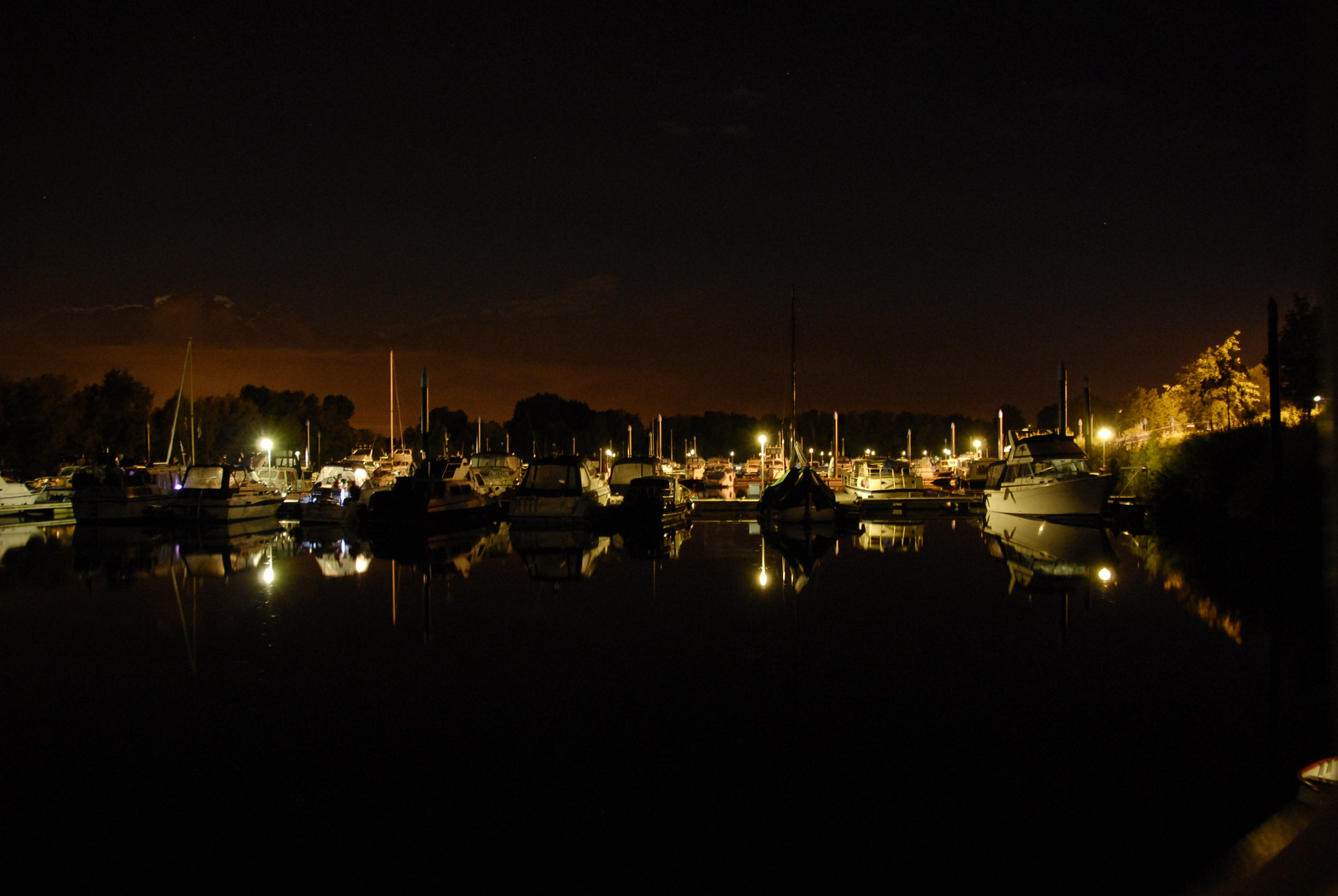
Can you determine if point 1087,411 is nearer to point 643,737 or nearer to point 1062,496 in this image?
point 1062,496

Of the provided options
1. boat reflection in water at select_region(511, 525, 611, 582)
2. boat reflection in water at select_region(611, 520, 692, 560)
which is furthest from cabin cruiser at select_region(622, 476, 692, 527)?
boat reflection in water at select_region(511, 525, 611, 582)

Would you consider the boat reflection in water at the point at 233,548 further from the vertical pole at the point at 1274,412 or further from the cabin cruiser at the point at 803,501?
the vertical pole at the point at 1274,412

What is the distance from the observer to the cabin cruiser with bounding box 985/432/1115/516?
105 ft

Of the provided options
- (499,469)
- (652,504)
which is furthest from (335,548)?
(499,469)

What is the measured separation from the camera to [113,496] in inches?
1337

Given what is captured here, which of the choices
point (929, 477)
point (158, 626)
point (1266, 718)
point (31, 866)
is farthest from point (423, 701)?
point (929, 477)

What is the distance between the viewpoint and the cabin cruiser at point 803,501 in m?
30.9

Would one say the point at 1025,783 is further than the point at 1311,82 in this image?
Yes

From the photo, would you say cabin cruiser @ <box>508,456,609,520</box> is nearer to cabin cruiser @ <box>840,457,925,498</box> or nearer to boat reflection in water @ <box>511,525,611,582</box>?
boat reflection in water @ <box>511,525,611,582</box>

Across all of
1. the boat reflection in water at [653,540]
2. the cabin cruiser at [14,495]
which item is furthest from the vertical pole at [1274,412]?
the cabin cruiser at [14,495]

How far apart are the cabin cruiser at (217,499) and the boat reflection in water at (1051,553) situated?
27131 mm

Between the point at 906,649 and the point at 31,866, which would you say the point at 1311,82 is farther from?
the point at 906,649

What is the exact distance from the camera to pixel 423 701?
336 inches

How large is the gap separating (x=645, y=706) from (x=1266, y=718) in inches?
219
